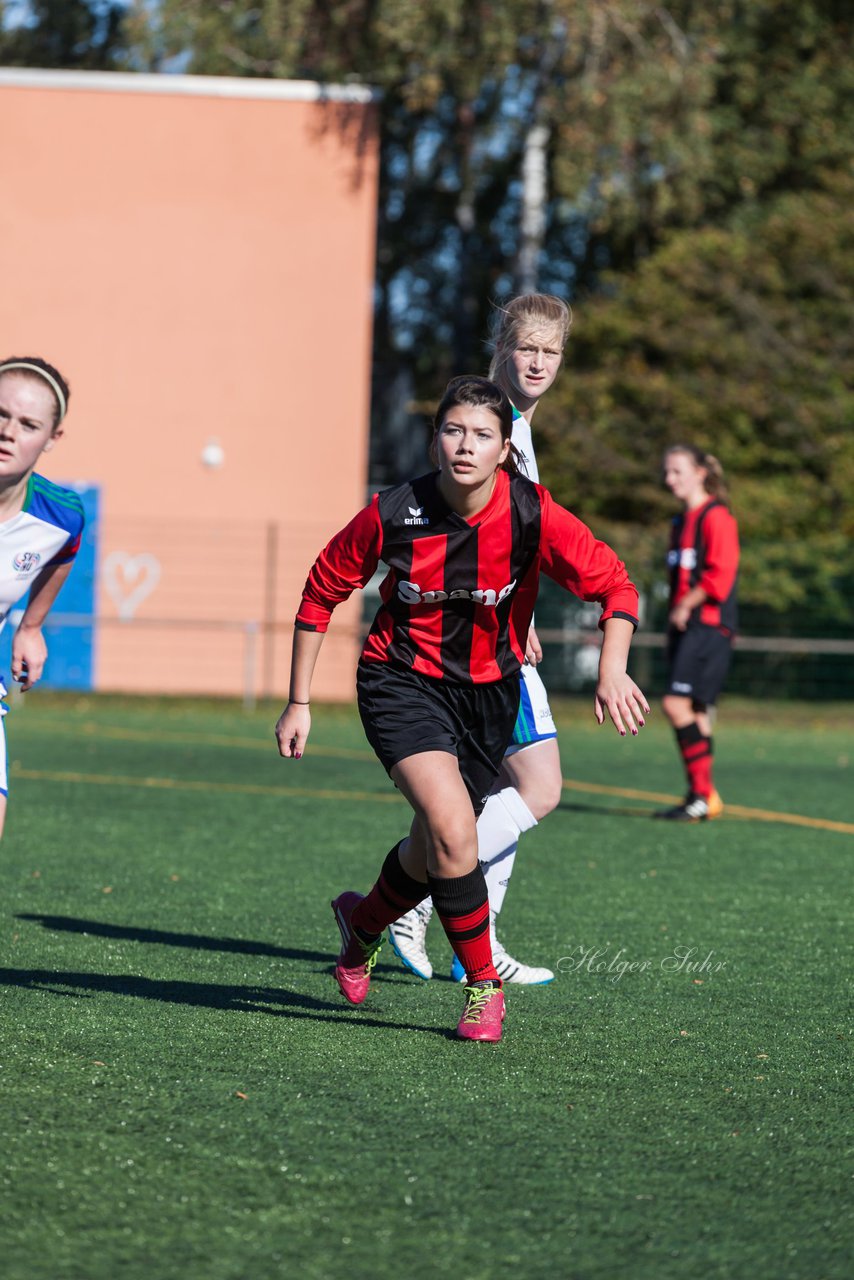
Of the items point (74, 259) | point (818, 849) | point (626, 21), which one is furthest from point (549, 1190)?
point (626, 21)

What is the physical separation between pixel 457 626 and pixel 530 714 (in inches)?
30.8

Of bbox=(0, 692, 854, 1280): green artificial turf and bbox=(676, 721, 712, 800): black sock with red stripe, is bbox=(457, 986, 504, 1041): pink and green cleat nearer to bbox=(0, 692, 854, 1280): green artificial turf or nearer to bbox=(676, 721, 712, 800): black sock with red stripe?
bbox=(0, 692, 854, 1280): green artificial turf

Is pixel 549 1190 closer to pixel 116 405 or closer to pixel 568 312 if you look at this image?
pixel 568 312

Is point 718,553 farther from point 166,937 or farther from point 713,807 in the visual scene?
point 166,937

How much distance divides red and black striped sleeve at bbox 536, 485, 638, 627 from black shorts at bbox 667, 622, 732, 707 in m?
5.57

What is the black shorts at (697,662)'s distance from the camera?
1009 centimetres

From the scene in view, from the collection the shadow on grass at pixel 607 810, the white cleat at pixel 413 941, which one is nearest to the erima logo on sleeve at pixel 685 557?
the shadow on grass at pixel 607 810

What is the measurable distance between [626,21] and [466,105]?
4.38 metres

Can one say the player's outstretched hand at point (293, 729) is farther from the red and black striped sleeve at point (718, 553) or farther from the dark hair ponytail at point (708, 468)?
the red and black striped sleeve at point (718, 553)

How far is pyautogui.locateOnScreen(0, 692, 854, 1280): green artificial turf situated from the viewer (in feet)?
9.67

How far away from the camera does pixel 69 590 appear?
71.4 feet

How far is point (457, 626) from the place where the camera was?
4.57 metres

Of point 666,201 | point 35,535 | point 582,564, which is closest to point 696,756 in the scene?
point 582,564

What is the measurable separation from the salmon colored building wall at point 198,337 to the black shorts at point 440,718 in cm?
1724
